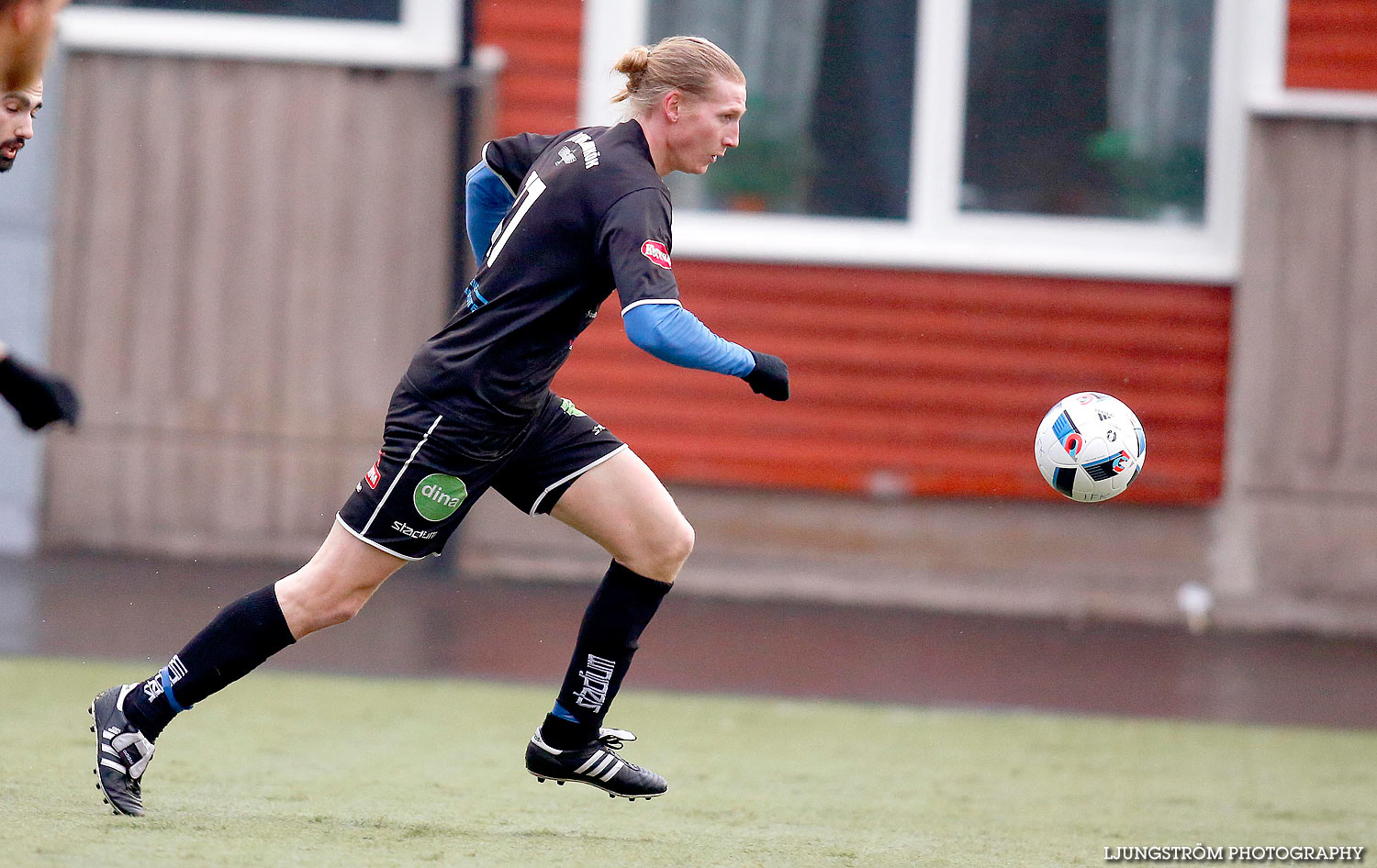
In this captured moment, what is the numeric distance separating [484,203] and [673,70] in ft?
2.35

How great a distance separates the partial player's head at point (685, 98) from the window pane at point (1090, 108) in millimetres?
5245

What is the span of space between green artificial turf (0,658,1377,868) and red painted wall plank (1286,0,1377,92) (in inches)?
154

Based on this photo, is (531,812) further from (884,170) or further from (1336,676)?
(884,170)

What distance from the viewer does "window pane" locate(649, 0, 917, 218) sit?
892 centimetres

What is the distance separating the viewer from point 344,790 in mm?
4531

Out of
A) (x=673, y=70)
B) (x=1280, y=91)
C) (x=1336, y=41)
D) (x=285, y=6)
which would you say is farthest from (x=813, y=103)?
(x=673, y=70)

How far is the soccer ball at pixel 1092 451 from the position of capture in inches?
174

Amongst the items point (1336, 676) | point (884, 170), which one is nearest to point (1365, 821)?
point (1336, 676)

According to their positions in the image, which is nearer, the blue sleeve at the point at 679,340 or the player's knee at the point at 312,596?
the blue sleeve at the point at 679,340

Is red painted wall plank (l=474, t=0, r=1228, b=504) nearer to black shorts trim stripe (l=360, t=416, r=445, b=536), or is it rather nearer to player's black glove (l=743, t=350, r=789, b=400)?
black shorts trim stripe (l=360, t=416, r=445, b=536)

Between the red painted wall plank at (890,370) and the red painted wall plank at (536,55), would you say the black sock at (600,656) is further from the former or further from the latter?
the red painted wall plank at (536,55)

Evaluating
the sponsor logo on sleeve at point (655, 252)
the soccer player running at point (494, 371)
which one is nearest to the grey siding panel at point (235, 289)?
the soccer player running at point (494, 371)

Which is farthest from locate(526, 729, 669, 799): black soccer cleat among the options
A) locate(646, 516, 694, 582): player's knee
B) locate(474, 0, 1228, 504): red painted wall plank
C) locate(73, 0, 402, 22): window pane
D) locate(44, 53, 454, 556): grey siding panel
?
locate(73, 0, 402, 22): window pane
